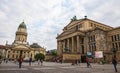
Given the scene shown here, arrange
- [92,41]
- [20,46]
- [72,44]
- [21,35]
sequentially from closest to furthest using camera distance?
[92,41] < [72,44] < [20,46] < [21,35]

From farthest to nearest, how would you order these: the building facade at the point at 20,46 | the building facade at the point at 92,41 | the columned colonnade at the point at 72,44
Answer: the building facade at the point at 20,46 < the columned colonnade at the point at 72,44 < the building facade at the point at 92,41

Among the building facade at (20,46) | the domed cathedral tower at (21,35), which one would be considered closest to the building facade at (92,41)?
the domed cathedral tower at (21,35)

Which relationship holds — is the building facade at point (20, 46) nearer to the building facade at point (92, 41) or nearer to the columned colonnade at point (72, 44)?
the columned colonnade at point (72, 44)

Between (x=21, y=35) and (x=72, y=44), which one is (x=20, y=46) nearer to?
(x=21, y=35)

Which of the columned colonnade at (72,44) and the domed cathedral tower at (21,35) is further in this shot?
the domed cathedral tower at (21,35)

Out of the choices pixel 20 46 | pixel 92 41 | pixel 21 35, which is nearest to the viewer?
pixel 92 41

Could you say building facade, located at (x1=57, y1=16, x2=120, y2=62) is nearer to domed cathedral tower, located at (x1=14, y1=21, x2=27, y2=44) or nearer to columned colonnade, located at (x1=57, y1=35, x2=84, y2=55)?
columned colonnade, located at (x1=57, y1=35, x2=84, y2=55)

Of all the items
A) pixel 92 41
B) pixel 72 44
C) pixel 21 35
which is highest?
pixel 21 35

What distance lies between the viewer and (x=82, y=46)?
59812mm

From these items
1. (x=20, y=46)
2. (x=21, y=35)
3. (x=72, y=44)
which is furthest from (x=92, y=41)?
(x=20, y=46)

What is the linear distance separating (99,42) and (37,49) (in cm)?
9291

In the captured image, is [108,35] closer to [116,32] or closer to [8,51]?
[116,32]

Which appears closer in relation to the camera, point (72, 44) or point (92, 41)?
point (92, 41)

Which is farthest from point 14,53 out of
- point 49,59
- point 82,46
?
point 82,46
